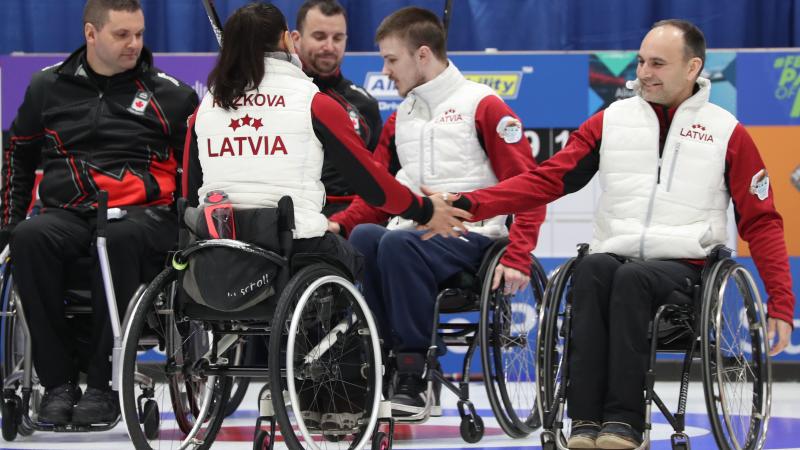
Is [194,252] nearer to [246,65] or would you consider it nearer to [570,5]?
[246,65]

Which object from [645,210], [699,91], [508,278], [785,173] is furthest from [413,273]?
[785,173]

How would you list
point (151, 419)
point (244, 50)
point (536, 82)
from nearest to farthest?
point (244, 50) → point (151, 419) → point (536, 82)

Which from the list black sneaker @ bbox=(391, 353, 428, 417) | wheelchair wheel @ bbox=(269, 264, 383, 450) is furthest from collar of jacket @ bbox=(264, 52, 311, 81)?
black sneaker @ bbox=(391, 353, 428, 417)

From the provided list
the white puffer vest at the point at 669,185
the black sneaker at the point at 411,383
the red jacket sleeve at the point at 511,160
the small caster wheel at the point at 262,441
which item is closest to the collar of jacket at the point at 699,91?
the white puffer vest at the point at 669,185

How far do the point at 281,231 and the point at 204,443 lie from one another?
659 millimetres

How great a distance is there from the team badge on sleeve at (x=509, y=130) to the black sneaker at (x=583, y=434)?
112 centimetres

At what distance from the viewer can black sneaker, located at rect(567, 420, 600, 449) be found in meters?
3.03

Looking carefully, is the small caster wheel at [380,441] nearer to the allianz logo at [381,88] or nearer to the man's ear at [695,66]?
the man's ear at [695,66]

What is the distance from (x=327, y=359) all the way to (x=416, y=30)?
1.31m

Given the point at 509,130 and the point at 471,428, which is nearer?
the point at 471,428

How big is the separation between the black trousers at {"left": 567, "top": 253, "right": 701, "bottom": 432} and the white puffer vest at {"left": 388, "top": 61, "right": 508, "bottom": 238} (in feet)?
2.85

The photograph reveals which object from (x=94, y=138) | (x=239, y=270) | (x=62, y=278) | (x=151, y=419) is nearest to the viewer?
(x=239, y=270)

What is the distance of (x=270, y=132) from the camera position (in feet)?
10.2

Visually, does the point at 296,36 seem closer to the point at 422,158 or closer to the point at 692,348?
the point at 422,158
